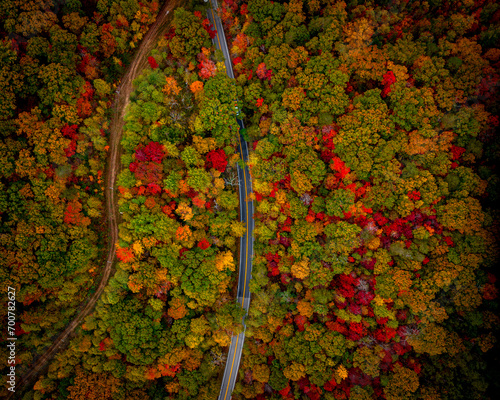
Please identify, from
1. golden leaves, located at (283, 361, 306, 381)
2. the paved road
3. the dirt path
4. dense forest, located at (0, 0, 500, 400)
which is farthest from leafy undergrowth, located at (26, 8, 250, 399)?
golden leaves, located at (283, 361, 306, 381)

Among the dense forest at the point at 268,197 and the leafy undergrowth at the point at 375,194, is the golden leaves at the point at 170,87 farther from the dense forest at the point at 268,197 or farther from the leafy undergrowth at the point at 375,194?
→ the leafy undergrowth at the point at 375,194

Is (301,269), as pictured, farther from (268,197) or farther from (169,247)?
(169,247)

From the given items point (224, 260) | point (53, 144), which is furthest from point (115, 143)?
point (224, 260)

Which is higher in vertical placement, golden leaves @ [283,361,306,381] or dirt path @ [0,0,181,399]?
dirt path @ [0,0,181,399]

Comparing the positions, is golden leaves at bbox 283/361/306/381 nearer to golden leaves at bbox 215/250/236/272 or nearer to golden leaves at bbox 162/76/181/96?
golden leaves at bbox 215/250/236/272

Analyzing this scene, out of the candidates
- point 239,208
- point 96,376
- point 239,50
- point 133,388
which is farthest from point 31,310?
point 239,50

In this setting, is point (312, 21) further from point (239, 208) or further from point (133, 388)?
point (133, 388)

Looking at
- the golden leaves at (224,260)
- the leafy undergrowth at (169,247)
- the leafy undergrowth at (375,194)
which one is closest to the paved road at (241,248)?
the leafy undergrowth at (169,247)
